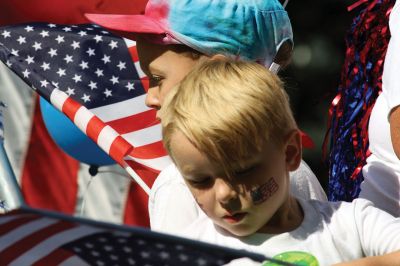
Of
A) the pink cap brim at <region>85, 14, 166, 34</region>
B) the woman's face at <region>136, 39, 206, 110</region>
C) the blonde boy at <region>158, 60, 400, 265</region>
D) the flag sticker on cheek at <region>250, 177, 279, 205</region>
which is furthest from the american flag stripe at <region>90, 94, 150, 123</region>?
the flag sticker on cheek at <region>250, 177, 279, 205</region>

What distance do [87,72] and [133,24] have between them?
1680 mm

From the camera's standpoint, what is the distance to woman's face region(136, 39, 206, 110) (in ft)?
8.71

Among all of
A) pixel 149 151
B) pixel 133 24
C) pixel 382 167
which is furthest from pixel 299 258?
pixel 149 151

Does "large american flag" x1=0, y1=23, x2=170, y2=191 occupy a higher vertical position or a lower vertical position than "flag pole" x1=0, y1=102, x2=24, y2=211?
lower

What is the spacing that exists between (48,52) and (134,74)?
352 millimetres

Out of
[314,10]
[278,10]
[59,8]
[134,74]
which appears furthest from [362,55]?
[314,10]

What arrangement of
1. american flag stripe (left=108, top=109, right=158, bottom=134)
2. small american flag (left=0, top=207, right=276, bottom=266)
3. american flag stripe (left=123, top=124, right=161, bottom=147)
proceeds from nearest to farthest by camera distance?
small american flag (left=0, top=207, right=276, bottom=266) < american flag stripe (left=123, top=124, right=161, bottom=147) < american flag stripe (left=108, top=109, right=158, bottom=134)

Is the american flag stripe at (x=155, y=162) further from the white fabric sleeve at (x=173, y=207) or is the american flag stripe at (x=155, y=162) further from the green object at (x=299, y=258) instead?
the green object at (x=299, y=258)

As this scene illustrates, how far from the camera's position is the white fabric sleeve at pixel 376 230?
2.04 metres

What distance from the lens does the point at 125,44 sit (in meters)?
4.54

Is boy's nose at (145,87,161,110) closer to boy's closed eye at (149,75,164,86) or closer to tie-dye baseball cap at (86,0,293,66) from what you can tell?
boy's closed eye at (149,75,164,86)

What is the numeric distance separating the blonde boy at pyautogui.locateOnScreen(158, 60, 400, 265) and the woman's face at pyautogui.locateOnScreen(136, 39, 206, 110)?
1.60ft

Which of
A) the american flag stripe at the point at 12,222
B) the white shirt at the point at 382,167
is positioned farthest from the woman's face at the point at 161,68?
the american flag stripe at the point at 12,222

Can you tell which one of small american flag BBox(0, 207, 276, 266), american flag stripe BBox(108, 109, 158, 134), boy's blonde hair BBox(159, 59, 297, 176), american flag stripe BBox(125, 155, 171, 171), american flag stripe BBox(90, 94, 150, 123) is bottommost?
american flag stripe BBox(108, 109, 158, 134)
